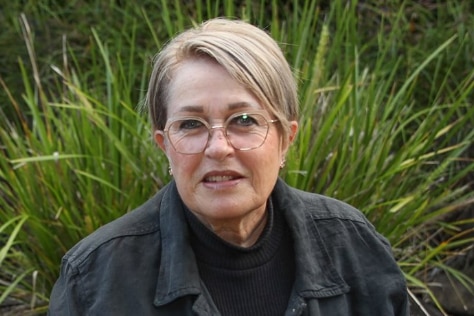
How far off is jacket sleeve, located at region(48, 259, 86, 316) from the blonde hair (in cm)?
44

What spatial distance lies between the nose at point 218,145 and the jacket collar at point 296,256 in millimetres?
243

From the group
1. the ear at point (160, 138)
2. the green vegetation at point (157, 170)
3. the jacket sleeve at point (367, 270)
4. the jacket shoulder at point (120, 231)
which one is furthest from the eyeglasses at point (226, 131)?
the green vegetation at point (157, 170)

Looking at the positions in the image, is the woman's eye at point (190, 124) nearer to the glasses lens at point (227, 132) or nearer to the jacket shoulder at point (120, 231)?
the glasses lens at point (227, 132)

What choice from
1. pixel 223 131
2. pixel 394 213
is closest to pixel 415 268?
pixel 394 213

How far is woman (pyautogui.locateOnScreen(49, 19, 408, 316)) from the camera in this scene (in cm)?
250

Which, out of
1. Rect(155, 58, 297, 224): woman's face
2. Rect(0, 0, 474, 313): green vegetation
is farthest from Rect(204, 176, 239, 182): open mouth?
Rect(0, 0, 474, 313): green vegetation

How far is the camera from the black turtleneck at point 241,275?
260 centimetres

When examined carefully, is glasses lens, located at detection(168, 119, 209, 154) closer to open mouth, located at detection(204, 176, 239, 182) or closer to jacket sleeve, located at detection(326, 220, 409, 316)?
open mouth, located at detection(204, 176, 239, 182)

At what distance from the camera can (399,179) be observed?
13.4 feet

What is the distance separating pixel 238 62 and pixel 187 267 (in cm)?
52

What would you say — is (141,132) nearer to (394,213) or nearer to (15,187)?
(15,187)

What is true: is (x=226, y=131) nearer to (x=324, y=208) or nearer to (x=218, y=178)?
(x=218, y=178)

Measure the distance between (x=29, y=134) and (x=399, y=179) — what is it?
1475mm

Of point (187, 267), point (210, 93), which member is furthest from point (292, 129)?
point (187, 267)
